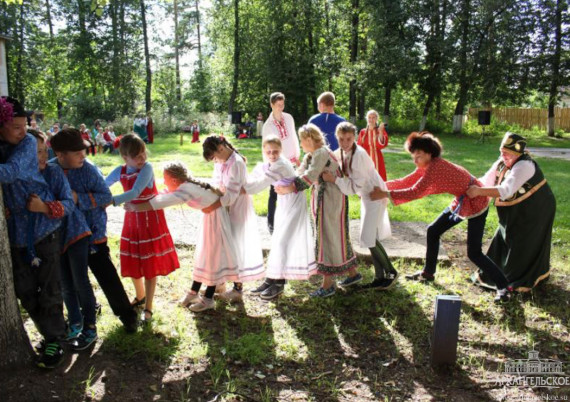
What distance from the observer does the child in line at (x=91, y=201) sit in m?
3.30

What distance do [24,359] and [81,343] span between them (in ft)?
1.44

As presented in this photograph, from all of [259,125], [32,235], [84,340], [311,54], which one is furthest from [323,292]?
[311,54]

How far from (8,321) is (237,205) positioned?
2.09 meters

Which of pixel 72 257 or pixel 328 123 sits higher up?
pixel 328 123

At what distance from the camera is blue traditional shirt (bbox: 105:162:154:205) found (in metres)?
3.58

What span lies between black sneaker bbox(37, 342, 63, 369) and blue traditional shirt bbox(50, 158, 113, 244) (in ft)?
2.50

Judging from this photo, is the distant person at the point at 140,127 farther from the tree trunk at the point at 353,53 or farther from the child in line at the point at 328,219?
the child in line at the point at 328,219

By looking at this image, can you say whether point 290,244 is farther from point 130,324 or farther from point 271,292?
point 130,324

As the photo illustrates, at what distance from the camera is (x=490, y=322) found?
4.22m

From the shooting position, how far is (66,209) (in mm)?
3113

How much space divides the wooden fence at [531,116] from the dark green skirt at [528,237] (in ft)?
93.6

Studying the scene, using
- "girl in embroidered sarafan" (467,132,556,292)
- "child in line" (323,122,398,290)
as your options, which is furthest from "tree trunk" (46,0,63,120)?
"girl in embroidered sarafan" (467,132,556,292)

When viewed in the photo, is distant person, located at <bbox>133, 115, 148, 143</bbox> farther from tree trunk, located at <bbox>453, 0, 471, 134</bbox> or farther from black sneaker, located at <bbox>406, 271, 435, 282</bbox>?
black sneaker, located at <bbox>406, 271, 435, 282</bbox>

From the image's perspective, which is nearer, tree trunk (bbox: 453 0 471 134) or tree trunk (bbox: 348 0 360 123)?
tree trunk (bbox: 453 0 471 134)
